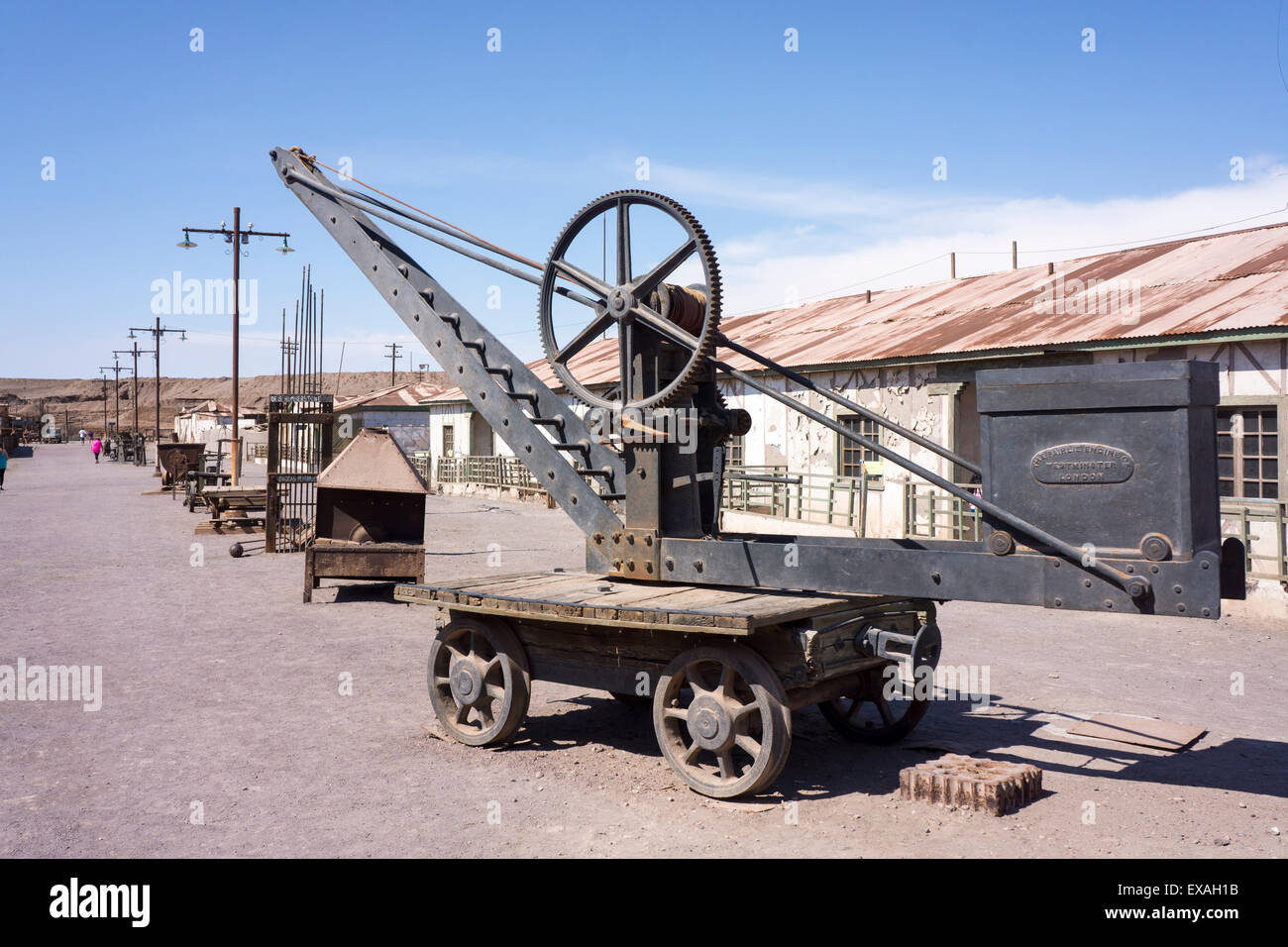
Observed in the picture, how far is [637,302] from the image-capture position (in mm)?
5441

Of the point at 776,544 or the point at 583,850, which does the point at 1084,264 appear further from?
the point at 583,850

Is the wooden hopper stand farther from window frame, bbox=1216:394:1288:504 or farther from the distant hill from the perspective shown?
the distant hill

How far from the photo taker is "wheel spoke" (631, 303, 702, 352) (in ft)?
17.2

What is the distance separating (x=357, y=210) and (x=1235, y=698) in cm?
742

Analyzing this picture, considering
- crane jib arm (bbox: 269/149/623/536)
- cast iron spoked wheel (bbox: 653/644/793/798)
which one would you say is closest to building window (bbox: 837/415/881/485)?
crane jib arm (bbox: 269/149/623/536)

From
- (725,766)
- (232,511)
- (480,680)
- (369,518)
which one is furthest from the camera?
(232,511)

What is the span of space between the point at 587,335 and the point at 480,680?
7.27 ft

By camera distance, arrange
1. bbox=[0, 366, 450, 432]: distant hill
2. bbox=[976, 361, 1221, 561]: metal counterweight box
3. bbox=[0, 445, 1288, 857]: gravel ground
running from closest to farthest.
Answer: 1. bbox=[976, 361, 1221, 561]: metal counterweight box
2. bbox=[0, 445, 1288, 857]: gravel ground
3. bbox=[0, 366, 450, 432]: distant hill

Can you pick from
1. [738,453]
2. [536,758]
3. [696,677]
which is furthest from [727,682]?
[738,453]

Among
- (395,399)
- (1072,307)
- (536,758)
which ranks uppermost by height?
(395,399)

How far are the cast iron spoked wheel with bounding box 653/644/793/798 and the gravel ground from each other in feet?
0.51

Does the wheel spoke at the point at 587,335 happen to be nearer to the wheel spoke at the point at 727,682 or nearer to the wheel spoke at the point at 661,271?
the wheel spoke at the point at 661,271

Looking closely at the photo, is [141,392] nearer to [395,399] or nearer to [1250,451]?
[395,399]

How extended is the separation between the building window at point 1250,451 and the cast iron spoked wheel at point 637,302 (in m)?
8.71
